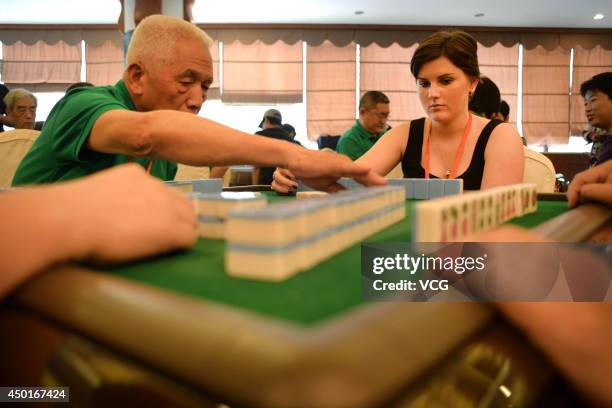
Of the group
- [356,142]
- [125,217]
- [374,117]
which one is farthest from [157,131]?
[374,117]

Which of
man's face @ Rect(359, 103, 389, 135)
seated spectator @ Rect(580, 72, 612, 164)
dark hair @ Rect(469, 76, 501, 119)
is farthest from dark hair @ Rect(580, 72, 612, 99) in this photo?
man's face @ Rect(359, 103, 389, 135)

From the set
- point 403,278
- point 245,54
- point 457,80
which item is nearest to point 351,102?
point 245,54

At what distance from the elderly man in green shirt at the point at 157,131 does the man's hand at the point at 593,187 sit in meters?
0.58

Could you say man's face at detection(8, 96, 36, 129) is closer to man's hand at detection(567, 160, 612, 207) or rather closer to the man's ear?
the man's ear

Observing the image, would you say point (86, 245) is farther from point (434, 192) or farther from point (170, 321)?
point (434, 192)

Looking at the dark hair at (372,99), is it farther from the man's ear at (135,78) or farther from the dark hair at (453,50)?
the man's ear at (135,78)

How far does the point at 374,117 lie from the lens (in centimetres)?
519

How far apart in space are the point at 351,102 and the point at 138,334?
8418 millimetres

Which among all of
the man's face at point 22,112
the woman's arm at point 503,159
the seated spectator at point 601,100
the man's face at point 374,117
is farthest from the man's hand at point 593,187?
the man's face at point 22,112

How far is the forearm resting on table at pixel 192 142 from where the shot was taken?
4.19 feet

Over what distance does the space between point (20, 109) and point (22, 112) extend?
3cm

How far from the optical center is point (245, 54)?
847 cm

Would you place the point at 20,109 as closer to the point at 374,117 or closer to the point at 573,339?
the point at 374,117

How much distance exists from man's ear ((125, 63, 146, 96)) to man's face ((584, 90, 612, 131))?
11.9 ft
